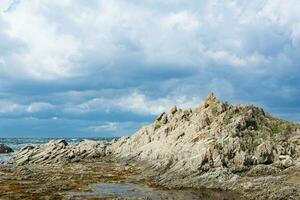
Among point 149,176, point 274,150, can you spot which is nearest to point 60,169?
point 149,176

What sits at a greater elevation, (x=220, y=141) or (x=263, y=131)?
(x=263, y=131)

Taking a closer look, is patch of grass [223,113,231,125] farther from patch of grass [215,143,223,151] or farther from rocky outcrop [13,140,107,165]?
rocky outcrop [13,140,107,165]

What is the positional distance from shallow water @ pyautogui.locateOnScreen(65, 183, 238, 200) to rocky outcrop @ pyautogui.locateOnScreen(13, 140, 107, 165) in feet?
97.0

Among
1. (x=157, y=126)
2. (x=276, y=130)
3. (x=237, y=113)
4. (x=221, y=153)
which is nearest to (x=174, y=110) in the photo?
(x=157, y=126)

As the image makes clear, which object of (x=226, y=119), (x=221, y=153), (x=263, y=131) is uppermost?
(x=226, y=119)

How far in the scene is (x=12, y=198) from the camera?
4334 centimetres

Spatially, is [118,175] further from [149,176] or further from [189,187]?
[189,187]

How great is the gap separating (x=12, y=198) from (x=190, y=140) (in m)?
24.5

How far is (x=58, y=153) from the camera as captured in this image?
80875mm

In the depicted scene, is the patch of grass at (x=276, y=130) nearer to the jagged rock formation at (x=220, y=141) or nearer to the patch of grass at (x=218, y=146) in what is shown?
the jagged rock formation at (x=220, y=141)

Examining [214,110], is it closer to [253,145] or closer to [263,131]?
[263,131]

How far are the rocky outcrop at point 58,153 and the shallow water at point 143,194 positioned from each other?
97.0 ft

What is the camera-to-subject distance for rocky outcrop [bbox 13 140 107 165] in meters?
78.6

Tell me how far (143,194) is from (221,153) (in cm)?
1181
